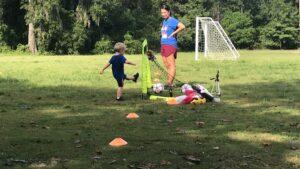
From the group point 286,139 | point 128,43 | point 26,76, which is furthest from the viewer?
point 128,43

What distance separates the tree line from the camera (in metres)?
46.3

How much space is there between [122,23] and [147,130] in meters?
48.6

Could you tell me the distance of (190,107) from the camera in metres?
9.91

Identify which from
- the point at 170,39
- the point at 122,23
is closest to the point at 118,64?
the point at 170,39

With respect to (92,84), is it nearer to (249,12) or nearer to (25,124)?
(25,124)

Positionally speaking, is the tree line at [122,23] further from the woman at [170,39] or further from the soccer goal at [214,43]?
the woman at [170,39]

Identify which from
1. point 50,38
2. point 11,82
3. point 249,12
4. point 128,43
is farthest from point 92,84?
point 249,12

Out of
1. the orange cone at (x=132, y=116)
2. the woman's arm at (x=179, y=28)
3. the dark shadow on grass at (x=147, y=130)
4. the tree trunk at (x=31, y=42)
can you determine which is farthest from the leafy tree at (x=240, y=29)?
the orange cone at (x=132, y=116)

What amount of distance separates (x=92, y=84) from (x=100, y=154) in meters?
8.74

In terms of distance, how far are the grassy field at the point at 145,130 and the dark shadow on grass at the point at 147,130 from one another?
0.01 meters

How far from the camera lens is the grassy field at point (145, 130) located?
5723 millimetres

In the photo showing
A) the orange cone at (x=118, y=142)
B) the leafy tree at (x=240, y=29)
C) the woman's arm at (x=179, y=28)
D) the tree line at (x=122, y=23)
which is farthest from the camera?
the leafy tree at (x=240, y=29)

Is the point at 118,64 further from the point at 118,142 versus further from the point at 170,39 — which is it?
the point at 118,142

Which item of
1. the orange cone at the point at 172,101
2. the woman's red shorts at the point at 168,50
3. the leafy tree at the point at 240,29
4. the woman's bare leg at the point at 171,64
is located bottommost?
the orange cone at the point at 172,101
